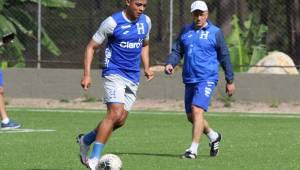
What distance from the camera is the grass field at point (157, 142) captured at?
12453mm

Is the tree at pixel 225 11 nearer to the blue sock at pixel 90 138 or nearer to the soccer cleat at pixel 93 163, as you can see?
the blue sock at pixel 90 138

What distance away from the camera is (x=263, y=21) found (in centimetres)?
2505

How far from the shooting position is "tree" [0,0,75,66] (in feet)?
84.4

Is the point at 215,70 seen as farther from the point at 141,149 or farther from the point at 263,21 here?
the point at 263,21

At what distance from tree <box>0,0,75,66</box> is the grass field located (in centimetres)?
360

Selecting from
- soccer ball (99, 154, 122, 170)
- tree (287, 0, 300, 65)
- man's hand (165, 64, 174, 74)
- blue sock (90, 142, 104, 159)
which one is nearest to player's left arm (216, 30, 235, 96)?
man's hand (165, 64, 174, 74)

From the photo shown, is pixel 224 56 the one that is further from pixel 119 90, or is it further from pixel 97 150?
pixel 97 150

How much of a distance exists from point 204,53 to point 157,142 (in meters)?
2.09

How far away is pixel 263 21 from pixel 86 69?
14.1 meters

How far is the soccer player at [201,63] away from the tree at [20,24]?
39.7 feet

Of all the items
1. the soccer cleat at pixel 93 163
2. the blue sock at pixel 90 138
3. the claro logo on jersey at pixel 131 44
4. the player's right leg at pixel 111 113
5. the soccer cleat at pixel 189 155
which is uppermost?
the claro logo on jersey at pixel 131 44

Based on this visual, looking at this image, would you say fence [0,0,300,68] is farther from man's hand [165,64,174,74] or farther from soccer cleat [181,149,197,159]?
soccer cleat [181,149,197,159]

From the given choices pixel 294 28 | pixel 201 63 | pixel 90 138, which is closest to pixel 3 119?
pixel 201 63

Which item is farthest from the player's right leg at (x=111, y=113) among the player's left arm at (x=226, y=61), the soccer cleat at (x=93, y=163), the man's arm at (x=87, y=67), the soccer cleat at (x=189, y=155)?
the player's left arm at (x=226, y=61)
